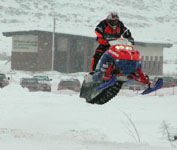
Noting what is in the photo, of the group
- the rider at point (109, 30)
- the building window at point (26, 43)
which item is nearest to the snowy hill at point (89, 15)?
the building window at point (26, 43)

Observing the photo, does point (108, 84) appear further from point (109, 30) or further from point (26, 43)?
point (26, 43)

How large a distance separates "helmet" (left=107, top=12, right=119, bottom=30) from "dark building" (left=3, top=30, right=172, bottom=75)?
132ft

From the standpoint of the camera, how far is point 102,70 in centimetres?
823

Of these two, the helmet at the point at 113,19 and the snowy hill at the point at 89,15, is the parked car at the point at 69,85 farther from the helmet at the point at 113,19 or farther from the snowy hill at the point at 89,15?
the snowy hill at the point at 89,15

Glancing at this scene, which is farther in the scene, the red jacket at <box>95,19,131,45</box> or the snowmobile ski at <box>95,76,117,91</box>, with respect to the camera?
the red jacket at <box>95,19,131,45</box>

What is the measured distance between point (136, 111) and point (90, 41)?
33.1 meters

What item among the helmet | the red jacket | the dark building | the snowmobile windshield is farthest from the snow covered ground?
the dark building

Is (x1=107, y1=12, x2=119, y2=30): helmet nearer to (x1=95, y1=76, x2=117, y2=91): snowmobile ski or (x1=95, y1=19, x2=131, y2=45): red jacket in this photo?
(x1=95, y1=19, x2=131, y2=45): red jacket

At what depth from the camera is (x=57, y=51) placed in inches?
2010

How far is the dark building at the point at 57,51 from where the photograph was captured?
4891cm

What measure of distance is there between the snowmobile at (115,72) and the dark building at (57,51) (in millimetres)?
40123

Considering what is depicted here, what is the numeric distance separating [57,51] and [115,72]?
43.4 metres

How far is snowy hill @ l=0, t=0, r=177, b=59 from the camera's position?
384 feet

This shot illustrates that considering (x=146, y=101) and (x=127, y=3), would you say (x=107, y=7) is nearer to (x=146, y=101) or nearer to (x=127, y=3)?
(x=127, y=3)
